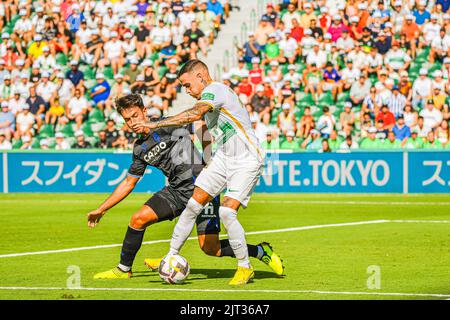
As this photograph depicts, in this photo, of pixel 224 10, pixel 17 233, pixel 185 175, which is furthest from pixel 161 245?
pixel 224 10

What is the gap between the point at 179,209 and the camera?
11812 mm

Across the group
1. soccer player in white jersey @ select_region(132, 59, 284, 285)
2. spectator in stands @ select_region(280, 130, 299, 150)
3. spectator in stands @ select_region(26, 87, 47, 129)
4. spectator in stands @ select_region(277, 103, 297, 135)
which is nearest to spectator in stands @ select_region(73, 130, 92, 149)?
spectator in stands @ select_region(26, 87, 47, 129)

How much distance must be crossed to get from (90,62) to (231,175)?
2334 cm

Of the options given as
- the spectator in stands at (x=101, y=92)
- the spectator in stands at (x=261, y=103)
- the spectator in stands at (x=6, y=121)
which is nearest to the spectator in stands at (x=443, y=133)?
the spectator in stands at (x=261, y=103)

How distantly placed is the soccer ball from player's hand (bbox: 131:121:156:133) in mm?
1399

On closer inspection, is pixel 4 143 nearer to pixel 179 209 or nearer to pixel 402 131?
pixel 402 131

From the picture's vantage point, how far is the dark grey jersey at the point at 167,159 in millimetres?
11906

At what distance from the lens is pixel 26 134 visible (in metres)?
31.6

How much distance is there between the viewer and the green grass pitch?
10711mm

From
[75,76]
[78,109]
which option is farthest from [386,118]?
[75,76]

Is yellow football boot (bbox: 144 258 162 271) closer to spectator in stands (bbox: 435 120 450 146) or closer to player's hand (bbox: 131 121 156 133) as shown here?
player's hand (bbox: 131 121 156 133)

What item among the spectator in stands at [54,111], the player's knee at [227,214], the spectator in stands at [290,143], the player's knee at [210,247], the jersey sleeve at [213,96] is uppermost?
the jersey sleeve at [213,96]

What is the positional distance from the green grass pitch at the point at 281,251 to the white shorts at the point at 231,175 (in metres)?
1.00

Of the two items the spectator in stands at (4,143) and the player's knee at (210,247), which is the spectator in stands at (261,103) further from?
the player's knee at (210,247)
